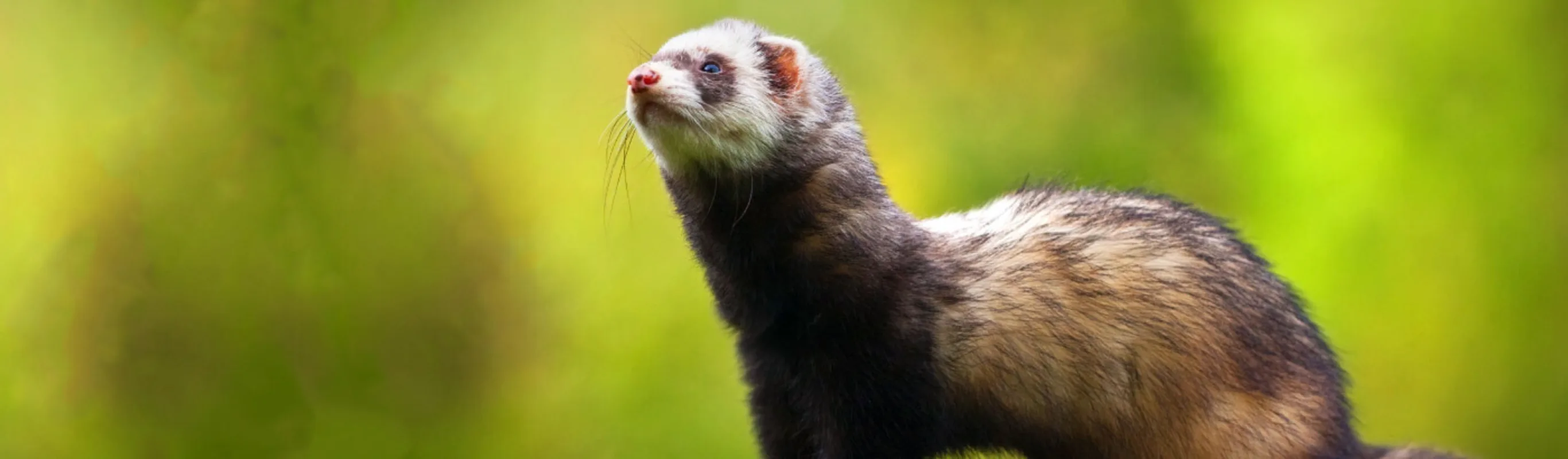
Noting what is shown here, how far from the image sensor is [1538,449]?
3.55 metres

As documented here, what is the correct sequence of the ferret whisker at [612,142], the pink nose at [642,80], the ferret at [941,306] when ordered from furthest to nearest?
the ferret whisker at [612,142] < the ferret at [941,306] < the pink nose at [642,80]

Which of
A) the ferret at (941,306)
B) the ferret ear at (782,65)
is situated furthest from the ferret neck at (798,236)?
the ferret ear at (782,65)

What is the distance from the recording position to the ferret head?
193 cm

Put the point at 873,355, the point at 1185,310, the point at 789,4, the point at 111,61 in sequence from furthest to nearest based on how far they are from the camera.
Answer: the point at 789,4
the point at 111,61
the point at 1185,310
the point at 873,355

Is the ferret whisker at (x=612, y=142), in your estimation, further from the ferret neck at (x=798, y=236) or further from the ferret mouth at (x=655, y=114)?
the ferret neck at (x=798, y=236)

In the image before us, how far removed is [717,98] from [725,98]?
0.02m

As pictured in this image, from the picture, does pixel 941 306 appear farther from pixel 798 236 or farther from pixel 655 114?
pixel 655 114

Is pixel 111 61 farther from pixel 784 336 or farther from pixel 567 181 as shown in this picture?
pixel 784 336

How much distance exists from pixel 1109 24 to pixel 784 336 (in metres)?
1.80

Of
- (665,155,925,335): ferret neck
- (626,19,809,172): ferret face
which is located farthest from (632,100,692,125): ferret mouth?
(665,155,925,335): ferret neck

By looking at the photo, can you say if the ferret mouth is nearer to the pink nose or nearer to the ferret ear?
the pink nose

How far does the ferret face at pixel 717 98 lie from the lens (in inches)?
75.9

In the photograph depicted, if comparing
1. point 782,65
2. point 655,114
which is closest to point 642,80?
point 655,114

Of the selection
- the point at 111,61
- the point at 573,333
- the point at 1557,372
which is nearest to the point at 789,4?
the point at 573,333
